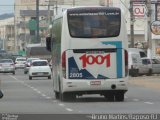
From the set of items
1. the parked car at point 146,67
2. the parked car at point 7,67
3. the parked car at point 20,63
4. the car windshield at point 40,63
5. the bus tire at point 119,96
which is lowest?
the parked car at point 20,63

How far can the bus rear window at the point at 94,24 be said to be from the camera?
96.9 ft

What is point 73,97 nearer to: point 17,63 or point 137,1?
point 137,1

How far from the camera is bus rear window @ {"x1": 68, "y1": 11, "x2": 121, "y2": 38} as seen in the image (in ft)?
96.9

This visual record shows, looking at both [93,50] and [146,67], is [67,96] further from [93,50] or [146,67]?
[146,67]

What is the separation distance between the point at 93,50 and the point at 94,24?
102 centimetres

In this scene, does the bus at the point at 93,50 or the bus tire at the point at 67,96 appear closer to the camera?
the bus at the point at 93,50

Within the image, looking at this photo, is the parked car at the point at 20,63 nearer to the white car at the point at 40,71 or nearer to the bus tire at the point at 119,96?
the white car at the point at 40,71

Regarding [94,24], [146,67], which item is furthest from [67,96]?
[146,67]

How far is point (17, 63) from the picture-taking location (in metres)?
101

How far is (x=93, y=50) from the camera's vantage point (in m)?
29.6

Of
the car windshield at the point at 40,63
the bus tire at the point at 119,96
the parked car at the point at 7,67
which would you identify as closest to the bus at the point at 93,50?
the bus tire at the point at 119,96

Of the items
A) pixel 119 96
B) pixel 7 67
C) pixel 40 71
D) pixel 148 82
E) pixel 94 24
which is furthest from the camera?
pixel 7 67

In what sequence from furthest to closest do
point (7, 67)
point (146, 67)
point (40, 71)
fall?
1. point (7, 67)
2. point (146, 67)
3. point (40, 71)

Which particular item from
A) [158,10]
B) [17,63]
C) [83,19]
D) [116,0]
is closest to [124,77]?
[83,19]
